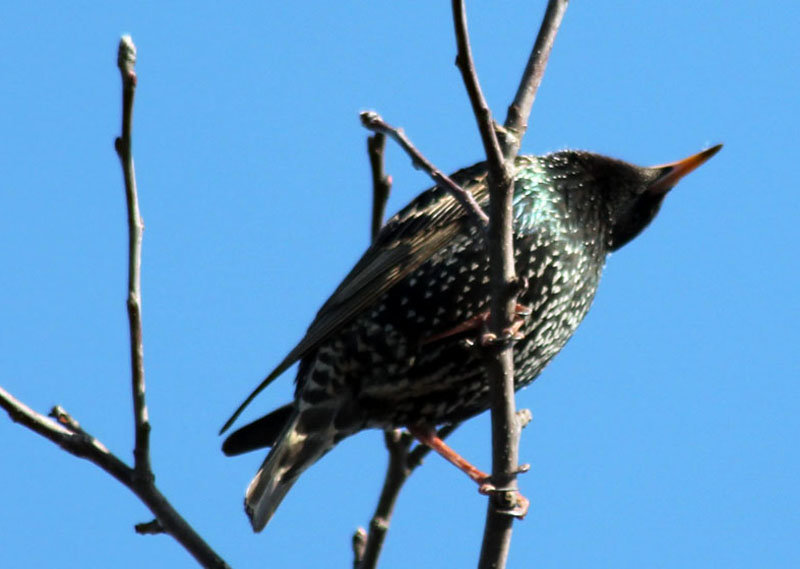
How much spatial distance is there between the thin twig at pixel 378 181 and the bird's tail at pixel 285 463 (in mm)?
920

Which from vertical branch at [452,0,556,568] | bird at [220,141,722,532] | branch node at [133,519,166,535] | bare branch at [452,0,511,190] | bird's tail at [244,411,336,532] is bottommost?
branch node at [133,519,166,535]

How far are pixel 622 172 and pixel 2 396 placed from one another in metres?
3.11

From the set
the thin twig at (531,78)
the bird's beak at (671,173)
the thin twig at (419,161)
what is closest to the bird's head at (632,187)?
the bird's beak at (671,173)

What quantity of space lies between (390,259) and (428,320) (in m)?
0.36

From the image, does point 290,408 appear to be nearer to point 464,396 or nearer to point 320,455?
point 320,455

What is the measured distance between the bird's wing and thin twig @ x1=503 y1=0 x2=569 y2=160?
1.23m

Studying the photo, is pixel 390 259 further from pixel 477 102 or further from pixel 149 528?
pixel 477 102

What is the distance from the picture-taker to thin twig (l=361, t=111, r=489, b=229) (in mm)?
2637

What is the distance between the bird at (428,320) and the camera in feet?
14.1

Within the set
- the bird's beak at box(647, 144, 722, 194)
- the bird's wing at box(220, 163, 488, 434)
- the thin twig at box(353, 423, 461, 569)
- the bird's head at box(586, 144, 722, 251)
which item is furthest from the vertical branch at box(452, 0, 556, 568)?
the bird's beak at box(647, 144, 722, 194)

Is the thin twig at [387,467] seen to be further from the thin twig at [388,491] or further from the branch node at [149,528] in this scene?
the branch node at [149,528]

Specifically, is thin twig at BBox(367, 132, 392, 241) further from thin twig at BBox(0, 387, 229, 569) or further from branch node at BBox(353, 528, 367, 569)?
thin twig at BBox(0, 387, 229, 569)

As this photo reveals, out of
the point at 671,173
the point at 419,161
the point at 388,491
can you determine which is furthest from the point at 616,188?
the point at 419,161

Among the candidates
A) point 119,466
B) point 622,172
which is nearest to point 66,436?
point 119,466
